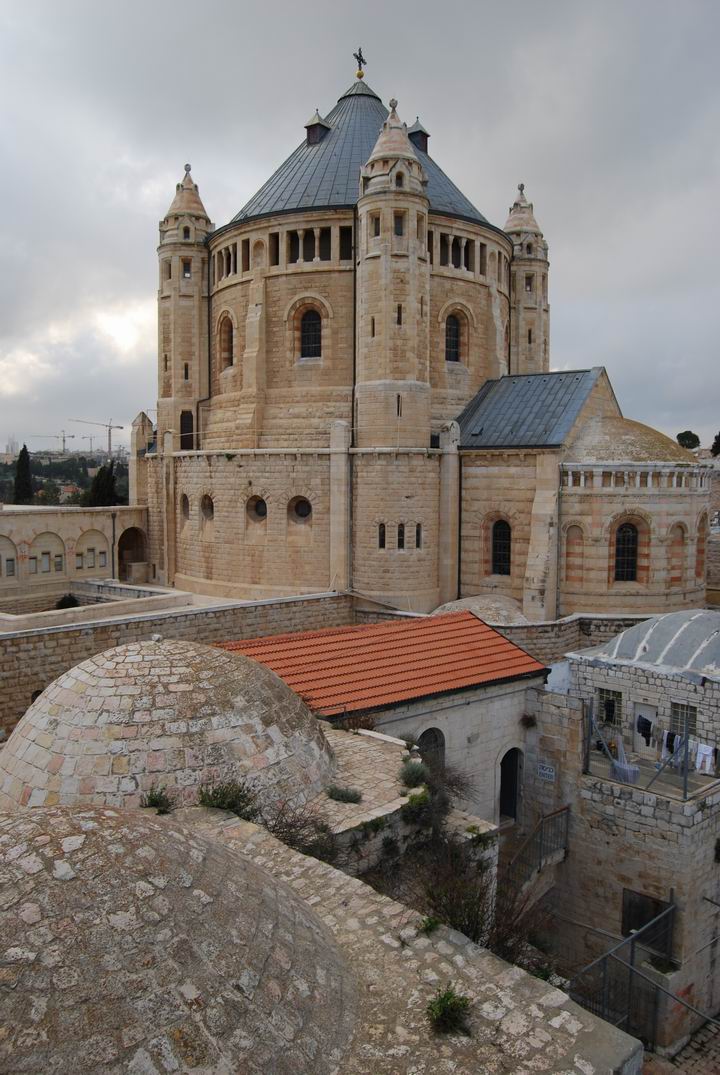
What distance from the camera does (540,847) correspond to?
55.2ft

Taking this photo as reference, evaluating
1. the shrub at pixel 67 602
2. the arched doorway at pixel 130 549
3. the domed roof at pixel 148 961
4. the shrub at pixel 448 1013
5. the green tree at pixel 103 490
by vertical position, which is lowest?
the shrub at pixel 448 1013

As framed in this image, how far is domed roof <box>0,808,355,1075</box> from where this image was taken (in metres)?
4.75

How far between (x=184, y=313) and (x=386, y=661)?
22744mm

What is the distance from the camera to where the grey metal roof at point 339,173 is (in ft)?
104

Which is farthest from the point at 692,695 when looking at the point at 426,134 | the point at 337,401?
the point at 426,134

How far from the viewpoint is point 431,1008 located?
6477mm

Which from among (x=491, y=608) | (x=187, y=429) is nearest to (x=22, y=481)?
(x=187, y=429)

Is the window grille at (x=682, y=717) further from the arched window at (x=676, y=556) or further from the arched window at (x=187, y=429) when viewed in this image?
the arched window at (x=187, y=429)

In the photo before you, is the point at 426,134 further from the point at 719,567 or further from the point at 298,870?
the point at 298,870

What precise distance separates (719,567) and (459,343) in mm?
16666

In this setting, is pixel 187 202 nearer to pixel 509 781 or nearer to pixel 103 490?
pixel 103 490

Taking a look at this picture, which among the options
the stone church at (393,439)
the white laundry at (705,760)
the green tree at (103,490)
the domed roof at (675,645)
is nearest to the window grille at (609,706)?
the domed roof at (675,645)

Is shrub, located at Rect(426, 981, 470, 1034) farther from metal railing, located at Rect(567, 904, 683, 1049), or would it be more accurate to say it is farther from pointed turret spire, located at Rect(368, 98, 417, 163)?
pointed turret spire, located at Rect(368, 98, 417, 163)

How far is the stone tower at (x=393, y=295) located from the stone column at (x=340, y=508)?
3.10 ft
